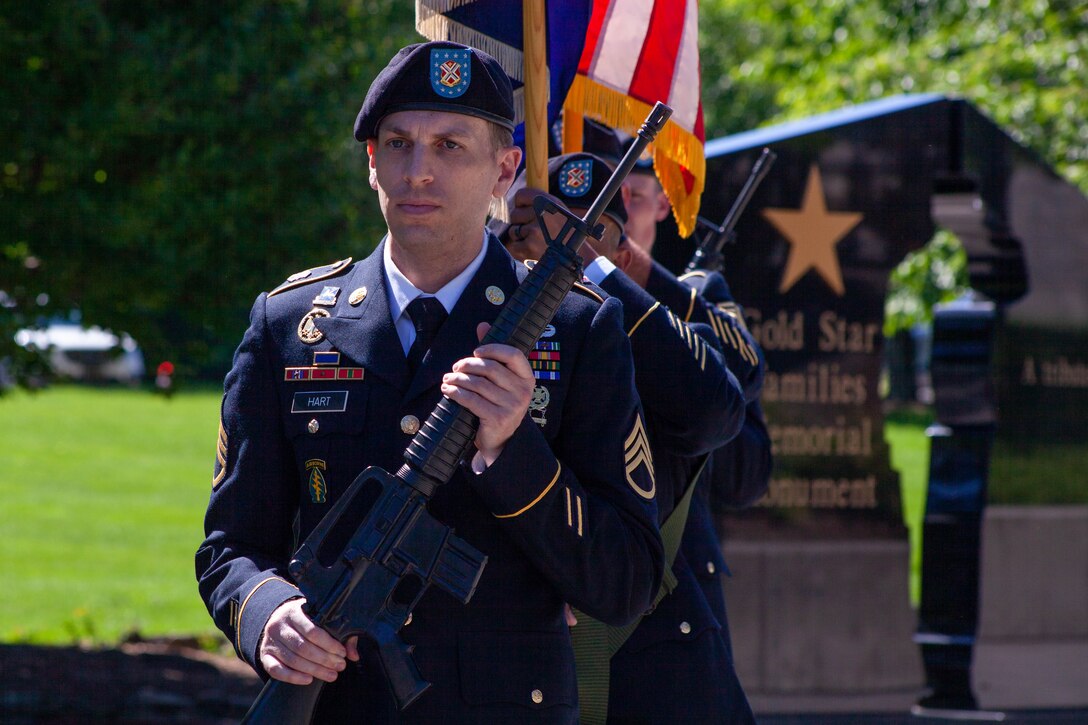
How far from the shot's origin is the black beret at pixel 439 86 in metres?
Answer: 2.68

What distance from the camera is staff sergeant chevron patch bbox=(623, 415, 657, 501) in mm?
2695

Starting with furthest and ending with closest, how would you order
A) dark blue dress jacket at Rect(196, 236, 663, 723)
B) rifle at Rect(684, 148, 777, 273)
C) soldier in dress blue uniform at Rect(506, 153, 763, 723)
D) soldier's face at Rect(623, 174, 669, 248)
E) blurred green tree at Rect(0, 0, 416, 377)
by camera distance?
blurred green tree at Rect(0, 0, 416, 377) < rifle at Rect(684, 148, 777, 273) < soldier's face at Rect(623, 174, 669, 248) < soldier in dress blue uniform at Rect(506, 153, 763, 723) < dark blue dress jacket at Rect(196, 236, 663, 723)

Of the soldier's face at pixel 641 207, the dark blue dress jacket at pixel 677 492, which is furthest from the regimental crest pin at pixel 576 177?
the soldier's face at pixel 641 207

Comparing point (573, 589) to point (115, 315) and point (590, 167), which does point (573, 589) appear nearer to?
point (590, 167)

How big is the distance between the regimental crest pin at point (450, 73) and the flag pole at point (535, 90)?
89 centimetres

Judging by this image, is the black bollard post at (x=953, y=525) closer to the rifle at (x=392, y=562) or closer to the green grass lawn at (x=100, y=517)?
the green grass lawn at (x=100, y=517)

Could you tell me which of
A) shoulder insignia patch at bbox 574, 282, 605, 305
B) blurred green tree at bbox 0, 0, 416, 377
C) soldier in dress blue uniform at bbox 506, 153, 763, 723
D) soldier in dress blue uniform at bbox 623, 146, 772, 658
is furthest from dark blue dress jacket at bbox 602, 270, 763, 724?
blurred green tree at bbox 0, 0, 416, 377

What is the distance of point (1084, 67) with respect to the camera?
39.9 ft

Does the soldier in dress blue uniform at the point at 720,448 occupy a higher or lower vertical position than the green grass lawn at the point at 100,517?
higher

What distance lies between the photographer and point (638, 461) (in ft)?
8.93

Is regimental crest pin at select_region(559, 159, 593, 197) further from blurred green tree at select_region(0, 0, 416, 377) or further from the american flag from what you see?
blurred green tree at select_region(0, 0, 416, 377)

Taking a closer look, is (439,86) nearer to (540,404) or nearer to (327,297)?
(327,297)

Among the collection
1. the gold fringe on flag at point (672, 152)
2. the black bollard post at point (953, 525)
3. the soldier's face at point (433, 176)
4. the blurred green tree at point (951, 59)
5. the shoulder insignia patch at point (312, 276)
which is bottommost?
the black bollard post at point (953, 525)

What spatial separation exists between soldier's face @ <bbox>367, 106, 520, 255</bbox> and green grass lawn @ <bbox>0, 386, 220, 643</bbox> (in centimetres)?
601
